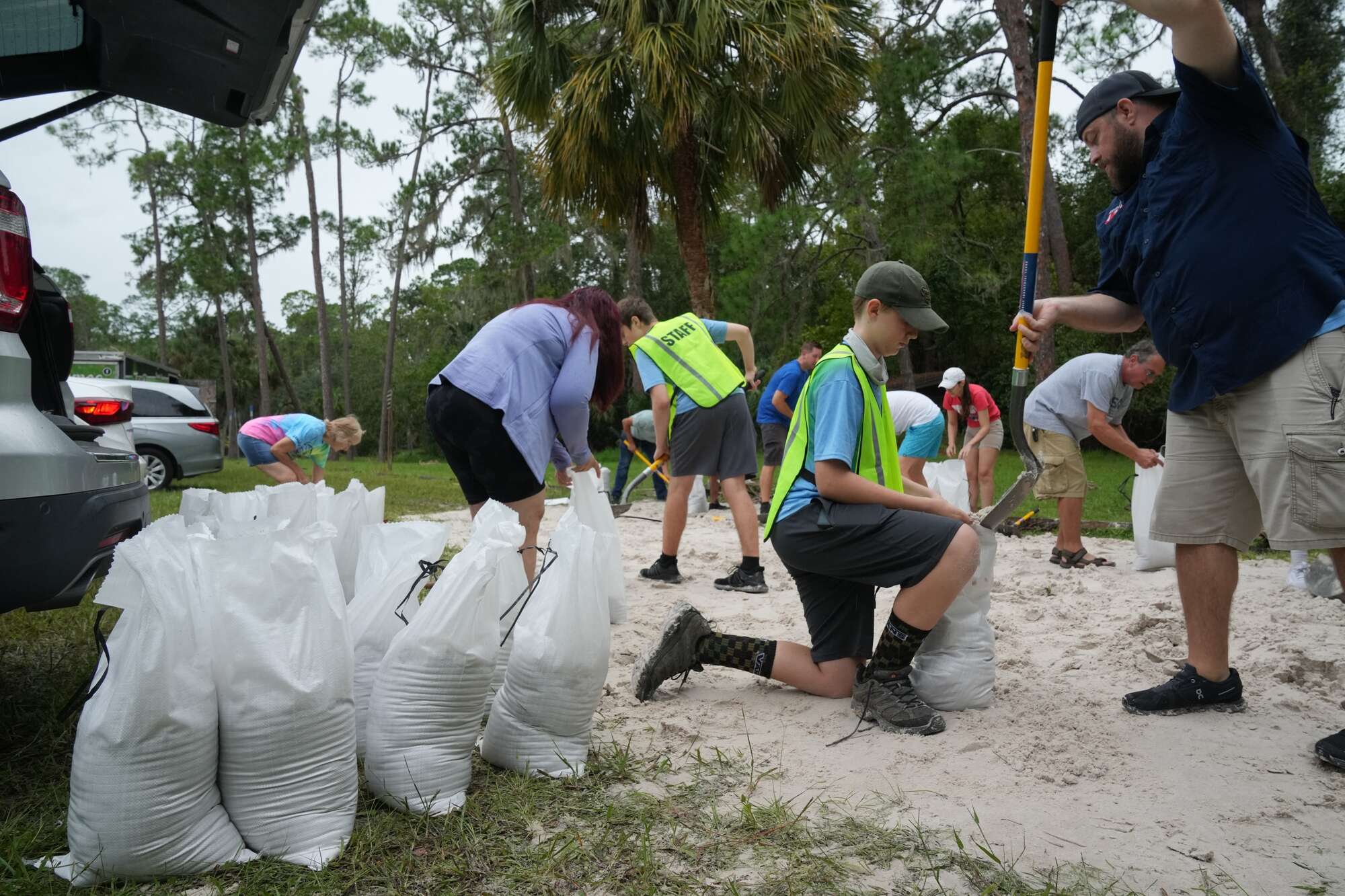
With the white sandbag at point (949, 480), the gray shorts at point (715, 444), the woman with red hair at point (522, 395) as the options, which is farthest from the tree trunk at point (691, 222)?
the woman with red hair at point (522, 395)

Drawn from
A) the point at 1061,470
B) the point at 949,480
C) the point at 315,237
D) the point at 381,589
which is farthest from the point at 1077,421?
the point at 315,237

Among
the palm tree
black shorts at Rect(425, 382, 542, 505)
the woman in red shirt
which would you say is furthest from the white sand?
the palm tree

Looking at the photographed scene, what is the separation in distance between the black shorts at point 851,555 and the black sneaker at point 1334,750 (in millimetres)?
1044

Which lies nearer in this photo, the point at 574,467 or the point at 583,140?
the point at 574,467

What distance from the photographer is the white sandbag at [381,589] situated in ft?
7.18

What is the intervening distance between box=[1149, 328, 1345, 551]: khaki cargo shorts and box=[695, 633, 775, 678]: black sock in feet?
4.07

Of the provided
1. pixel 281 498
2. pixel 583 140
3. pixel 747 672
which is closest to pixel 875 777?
pixel 747 672

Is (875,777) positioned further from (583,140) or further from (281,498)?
(583,140)

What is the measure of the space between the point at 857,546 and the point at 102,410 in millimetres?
2357

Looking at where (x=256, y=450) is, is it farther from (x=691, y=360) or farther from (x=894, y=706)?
(x=894, y=706)

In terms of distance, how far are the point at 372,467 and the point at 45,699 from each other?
48.2 ft

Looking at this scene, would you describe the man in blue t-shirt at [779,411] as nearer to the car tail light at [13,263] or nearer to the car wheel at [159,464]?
the car tail light at [13,263]

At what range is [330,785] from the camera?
1800 millimetres

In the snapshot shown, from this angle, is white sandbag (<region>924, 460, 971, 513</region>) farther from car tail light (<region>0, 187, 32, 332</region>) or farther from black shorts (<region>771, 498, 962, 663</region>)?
car tail light (<region>0, 187, 32, 332</region>)
